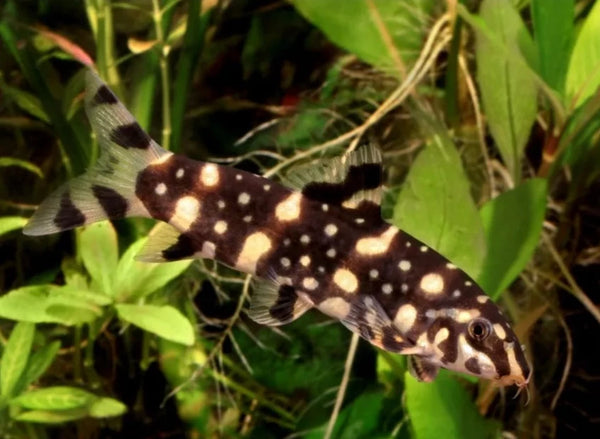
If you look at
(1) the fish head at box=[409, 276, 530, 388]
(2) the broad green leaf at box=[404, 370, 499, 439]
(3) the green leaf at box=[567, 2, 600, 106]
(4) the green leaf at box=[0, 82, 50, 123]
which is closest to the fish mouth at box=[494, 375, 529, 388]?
(1) the fish head at box=[409, 276, 530, 388]

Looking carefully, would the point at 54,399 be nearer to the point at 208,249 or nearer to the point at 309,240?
the point at 208,249

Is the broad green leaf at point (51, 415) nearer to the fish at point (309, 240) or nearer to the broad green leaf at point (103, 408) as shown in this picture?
the broad green leaf at point (103, 408)

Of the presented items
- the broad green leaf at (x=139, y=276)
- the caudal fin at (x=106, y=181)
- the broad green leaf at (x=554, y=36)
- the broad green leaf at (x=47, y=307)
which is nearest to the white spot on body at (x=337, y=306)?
the caudal fin at (x=106, y=181)

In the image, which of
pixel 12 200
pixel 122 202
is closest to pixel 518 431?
pixel 122 202

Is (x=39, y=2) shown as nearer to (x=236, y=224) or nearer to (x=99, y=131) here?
(x=99, y=131)

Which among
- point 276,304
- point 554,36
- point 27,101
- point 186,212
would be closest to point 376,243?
point 276,304

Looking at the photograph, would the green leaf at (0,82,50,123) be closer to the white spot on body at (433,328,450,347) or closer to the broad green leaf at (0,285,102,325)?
the broad green leaf at (0,285,102,325)
